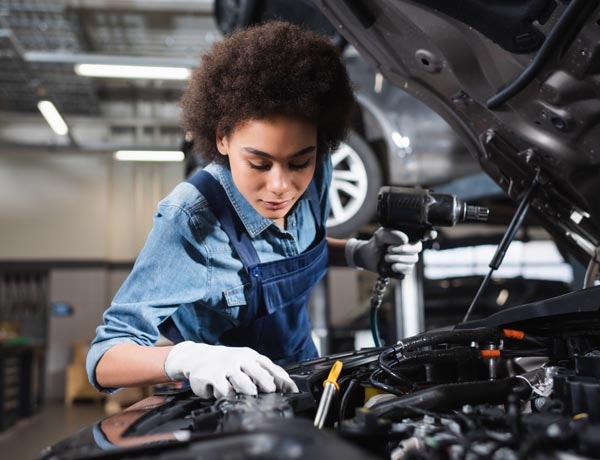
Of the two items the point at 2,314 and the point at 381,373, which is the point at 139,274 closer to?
the point at 381,373

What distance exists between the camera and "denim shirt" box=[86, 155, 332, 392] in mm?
1040

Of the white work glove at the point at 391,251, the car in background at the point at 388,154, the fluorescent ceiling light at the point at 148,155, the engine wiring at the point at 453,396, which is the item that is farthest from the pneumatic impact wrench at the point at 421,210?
the fluorescent ceiling light at the point at 148,155

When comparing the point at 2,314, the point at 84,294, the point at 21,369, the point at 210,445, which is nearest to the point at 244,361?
the point at 210,445

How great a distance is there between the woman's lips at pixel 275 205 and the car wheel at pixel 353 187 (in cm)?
212

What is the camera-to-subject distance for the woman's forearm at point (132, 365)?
0.96 meters

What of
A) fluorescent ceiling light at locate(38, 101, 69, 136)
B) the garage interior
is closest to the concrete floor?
the garage interior

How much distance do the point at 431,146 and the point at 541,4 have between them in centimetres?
233

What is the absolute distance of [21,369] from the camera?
20.1 ft

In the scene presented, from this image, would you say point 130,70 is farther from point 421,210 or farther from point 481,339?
point 481,339

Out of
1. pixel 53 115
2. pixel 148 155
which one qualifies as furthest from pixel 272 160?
pixel 148 155

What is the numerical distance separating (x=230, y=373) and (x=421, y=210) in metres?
0.60

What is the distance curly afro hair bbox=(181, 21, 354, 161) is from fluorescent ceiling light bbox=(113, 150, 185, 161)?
6.65 meters

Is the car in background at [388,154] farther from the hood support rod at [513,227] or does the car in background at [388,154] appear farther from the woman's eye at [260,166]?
the woman's eye at [260,166]

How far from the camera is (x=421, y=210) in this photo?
4.13ft
